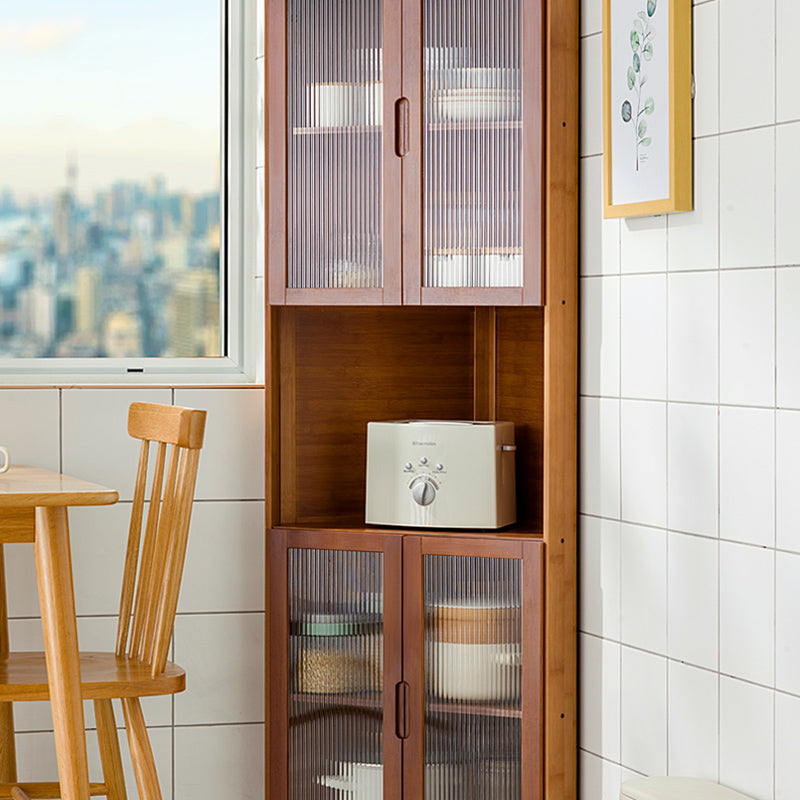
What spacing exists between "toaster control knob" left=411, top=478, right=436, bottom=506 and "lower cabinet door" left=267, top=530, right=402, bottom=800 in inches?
4.0

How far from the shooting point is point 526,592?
230cm

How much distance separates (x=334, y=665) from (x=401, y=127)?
1166 mm

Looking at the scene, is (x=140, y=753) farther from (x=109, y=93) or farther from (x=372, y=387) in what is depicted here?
(x=109, y=93)

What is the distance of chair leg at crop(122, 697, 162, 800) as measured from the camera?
6.68 feet

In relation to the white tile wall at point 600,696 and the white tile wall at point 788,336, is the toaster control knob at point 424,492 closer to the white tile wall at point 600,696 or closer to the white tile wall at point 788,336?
the white tile wall at point 600,696

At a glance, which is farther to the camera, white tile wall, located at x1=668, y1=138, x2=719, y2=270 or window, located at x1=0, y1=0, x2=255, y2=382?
window, located at x1=0, y1=0, x2=255, y2=382

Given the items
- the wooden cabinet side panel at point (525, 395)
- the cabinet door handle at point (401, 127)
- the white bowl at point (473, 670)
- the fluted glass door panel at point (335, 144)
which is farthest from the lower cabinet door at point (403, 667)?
the cabinet door handle at point (401, 127)

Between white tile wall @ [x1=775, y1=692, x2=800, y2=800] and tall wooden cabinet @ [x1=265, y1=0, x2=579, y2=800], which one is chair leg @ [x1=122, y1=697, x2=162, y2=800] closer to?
tall wooden cabinet @ [x1=265, y1=0, x2=579, y2=800]

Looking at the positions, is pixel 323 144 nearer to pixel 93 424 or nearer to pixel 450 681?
pixel 93 424

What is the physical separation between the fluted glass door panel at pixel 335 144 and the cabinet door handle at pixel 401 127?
3 centimetres

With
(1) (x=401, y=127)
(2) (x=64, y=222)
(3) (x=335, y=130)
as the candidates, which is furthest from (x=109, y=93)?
(1) (x=401, y=127)

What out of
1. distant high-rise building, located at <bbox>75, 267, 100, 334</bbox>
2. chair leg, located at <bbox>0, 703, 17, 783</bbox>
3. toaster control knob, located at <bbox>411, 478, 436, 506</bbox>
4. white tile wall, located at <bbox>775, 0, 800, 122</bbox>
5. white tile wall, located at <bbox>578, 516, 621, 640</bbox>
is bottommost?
chair leg, located at <bbox>0, 703, 17, 783</bbox>

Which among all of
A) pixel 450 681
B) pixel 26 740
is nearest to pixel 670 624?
pixel 450 681

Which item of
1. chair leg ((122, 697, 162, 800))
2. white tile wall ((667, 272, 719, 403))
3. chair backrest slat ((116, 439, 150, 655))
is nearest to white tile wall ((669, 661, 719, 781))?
white tile wall ((667, 272, 719, 403))
